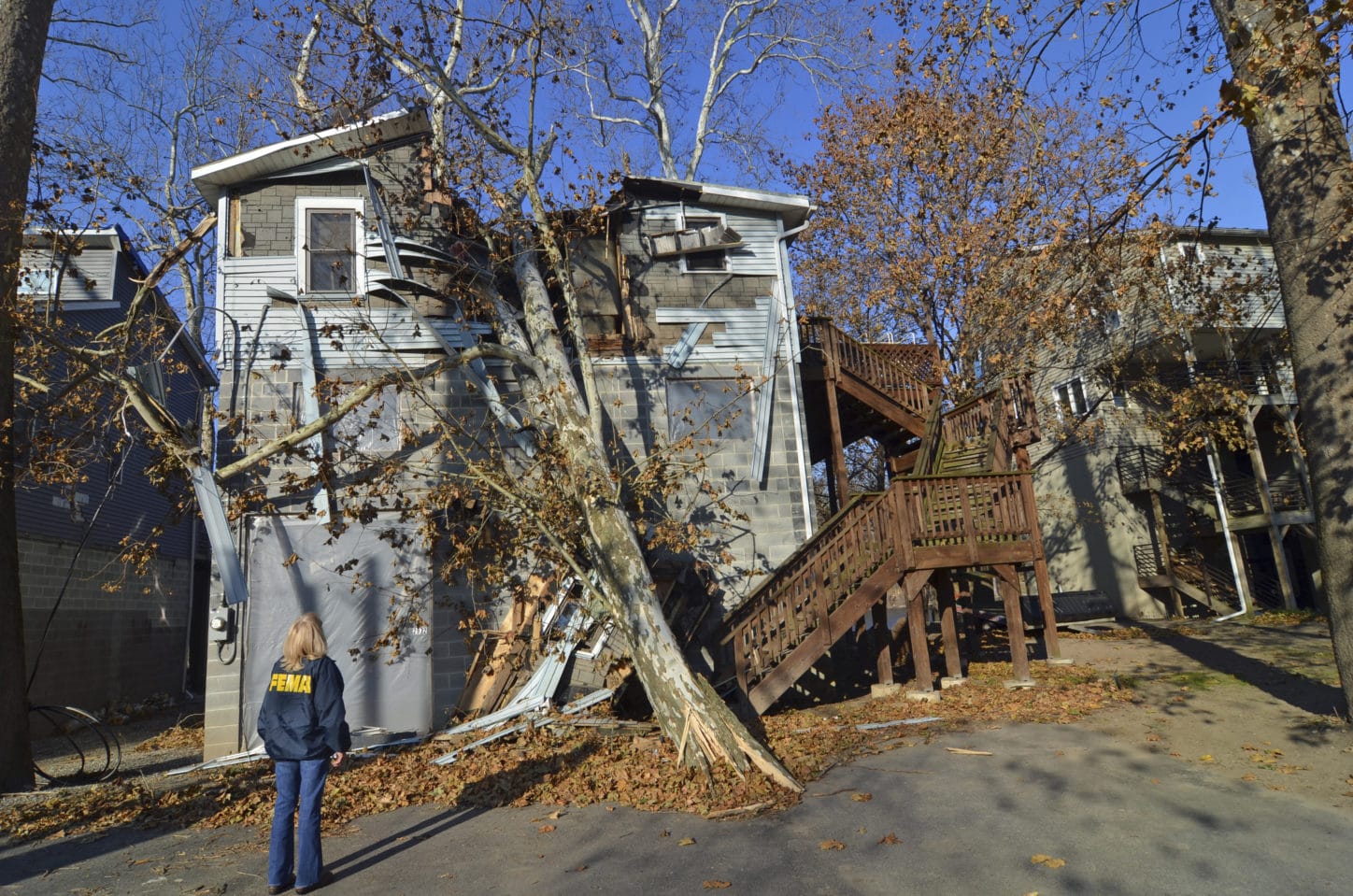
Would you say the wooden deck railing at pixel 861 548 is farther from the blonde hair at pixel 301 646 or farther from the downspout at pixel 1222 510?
the downspout at pixel 1222 510

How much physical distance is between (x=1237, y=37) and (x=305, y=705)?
9179mm

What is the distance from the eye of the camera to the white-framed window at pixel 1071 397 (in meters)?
23.2

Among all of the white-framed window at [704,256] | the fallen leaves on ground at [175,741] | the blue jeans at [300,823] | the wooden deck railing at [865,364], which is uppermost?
the white-framed window at [704,256]

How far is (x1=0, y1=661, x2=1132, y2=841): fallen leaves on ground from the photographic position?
299 inches

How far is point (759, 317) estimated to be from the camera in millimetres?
14633

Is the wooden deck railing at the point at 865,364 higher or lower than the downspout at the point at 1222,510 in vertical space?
higher

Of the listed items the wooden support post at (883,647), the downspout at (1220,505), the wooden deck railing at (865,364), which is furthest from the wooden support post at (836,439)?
the downspout at (1220,505)

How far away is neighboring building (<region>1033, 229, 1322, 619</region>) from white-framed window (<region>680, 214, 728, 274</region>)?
11.1 meters

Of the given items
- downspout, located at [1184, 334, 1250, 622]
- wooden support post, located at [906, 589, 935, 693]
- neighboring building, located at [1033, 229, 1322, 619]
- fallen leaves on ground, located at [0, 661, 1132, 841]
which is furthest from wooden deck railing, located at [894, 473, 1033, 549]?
downspout, located at [1184, 334, 1250, 622]

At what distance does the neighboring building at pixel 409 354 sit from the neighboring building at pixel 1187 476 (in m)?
10.9

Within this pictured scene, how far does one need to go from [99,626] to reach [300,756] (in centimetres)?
1541

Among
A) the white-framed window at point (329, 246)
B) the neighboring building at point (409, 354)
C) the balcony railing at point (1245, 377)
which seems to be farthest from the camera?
the balcony railing at point (1245, 377)

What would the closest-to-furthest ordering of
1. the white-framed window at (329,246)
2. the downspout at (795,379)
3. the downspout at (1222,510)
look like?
the white-framed window at (329,246) → the downspout at (795,379) → the downspout at (1222,510)

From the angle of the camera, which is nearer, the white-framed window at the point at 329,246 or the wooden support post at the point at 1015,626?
the wooden support post at the point at 1015,626
